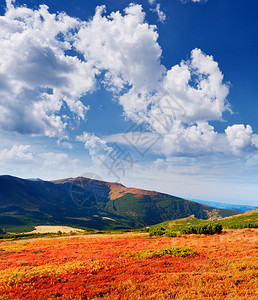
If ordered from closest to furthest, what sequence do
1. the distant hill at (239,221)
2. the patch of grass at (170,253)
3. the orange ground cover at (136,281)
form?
the orange ground cover at (136,281) < the patch of grass at (170,253) < the distant hill at (239,221)

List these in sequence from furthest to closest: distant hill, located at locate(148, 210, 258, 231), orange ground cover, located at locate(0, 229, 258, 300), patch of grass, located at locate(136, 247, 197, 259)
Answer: distant hill, located at locate(148, 210, 258, 231), patch of grass, located at locate(136, 247, 197, 259), orange ground cover, located at locate(0, 229, 258, 300)

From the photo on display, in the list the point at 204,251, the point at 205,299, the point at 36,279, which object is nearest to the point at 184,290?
the point at 205,299

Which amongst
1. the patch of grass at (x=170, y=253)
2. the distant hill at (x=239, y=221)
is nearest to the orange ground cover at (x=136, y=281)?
the patch of grass at (x=170, y=253)

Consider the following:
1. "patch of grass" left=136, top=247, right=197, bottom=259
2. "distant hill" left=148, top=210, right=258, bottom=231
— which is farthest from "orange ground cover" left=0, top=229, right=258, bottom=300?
"distant hill" left=148, top=210, right=258, bottom=231

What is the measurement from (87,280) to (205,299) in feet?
26.2

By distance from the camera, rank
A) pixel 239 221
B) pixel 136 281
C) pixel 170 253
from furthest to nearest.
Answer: pixel 239 221
pixel 170 253
pixel 136 281

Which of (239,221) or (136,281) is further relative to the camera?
(239,221)

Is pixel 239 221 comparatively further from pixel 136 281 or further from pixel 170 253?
pixel 136 281

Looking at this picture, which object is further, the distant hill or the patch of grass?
the distant hill

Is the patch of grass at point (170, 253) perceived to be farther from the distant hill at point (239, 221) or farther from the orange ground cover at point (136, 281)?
the distant hill at point (239, 221)

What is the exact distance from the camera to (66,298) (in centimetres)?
1001

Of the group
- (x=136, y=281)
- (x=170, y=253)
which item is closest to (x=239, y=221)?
(x=170, y=253)

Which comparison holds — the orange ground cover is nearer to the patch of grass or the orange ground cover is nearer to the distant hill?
the patch of grass

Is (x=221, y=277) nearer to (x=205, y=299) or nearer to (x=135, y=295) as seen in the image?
(x=205, y=299)
